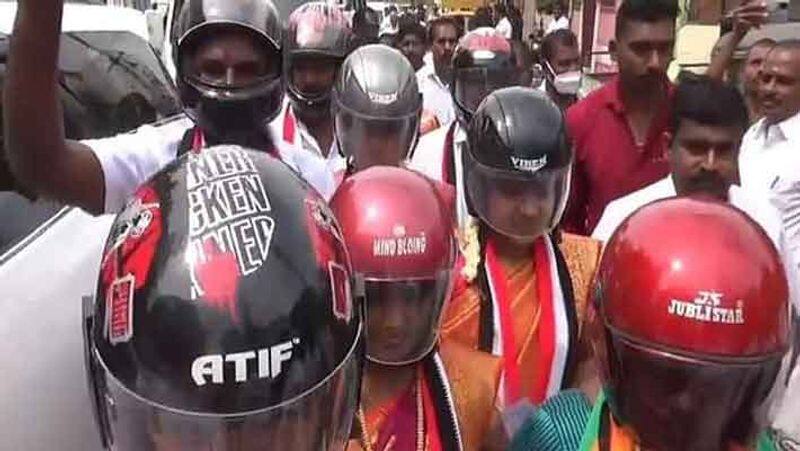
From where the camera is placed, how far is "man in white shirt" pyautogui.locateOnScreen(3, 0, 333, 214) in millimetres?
2086

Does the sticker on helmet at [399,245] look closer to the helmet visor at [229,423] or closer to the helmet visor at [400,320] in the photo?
the helmet visor at [400,320]

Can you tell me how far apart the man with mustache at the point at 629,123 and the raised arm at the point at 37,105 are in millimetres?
2385

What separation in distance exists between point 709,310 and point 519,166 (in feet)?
4.92

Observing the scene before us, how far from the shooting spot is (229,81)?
2891mm

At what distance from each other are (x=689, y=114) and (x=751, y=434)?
1757mm

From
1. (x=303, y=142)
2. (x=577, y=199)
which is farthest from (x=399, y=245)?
(x=577, y=199)

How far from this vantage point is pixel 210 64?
115 inches

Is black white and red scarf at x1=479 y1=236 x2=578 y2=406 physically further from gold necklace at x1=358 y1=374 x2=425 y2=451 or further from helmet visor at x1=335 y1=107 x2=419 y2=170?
helmet visor at x1=335 y1=107 x2=419 y2=170

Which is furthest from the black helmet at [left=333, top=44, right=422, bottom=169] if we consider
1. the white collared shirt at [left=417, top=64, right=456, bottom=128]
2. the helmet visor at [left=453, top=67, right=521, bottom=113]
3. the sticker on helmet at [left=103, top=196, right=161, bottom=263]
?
the sticker on helmet at [left=103, top=196, right=161, bottom=263]

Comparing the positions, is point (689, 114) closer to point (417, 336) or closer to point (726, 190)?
point (726, 190)

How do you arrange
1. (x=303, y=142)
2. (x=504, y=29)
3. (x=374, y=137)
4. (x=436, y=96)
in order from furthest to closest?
(x=504, y=29)
(x=436, y=96)
(x=374, y=137)
(x=303, y=142)

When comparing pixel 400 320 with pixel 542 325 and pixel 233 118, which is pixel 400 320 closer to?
pixel 233 118

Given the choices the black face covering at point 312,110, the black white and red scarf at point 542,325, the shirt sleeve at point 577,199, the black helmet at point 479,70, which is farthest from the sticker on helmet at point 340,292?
the black helmet at point 479,70

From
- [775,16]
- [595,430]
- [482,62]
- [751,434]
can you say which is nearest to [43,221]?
[595,430]
